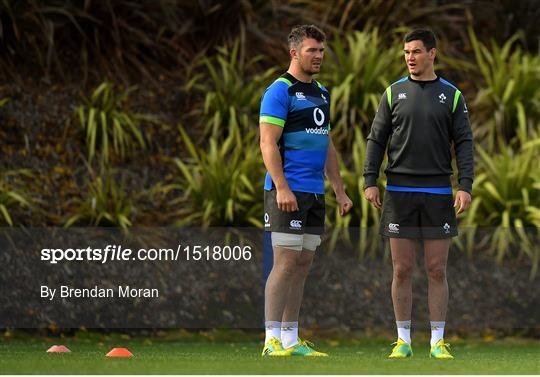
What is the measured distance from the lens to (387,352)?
8992mm

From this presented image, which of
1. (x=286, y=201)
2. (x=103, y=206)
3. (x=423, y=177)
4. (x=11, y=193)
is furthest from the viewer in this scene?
(x=103, y=206)

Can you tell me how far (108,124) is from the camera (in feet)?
39.1

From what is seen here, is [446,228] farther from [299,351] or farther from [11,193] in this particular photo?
[11,193]

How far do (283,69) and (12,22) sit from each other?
2.65m

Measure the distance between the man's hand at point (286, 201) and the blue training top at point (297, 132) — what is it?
0.41 feet

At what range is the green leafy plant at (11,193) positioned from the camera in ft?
35.3

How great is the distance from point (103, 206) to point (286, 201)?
4.05 meters

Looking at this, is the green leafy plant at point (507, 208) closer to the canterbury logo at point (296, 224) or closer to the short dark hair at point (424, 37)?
the short dark hair at point (424, 37)

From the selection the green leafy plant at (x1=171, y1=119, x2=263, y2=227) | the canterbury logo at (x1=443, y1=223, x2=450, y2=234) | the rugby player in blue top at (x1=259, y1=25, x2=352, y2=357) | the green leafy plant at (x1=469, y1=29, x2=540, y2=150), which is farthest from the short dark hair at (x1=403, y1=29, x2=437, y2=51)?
the green leafy plant at (x1=469, y1=29, x2=540, y2=150)

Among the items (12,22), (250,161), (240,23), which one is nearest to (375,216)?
(250,161)

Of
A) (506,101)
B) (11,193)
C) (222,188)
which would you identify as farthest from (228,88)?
(506,101)

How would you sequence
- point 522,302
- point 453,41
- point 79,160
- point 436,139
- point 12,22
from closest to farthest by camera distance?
point 436,139 → point 522,302 → point 79,160 → point 12,22 → point 453,41

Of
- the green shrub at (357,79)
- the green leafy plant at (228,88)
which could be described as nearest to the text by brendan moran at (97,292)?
the green leafy plant at (228,88)

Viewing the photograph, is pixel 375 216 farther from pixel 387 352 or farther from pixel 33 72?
pixel 33 72
